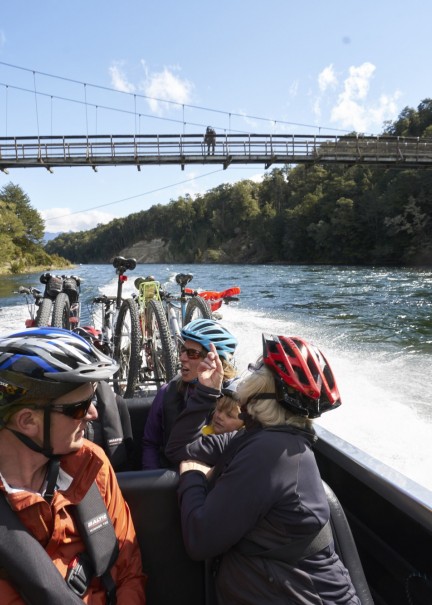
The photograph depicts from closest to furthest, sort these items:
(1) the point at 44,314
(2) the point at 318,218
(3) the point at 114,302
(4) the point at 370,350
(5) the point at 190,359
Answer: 1. (5) the point at 190,359
2. (1) the point at 44,314
3. (3) the point at 114,302
4. (4) the point at 370,350
5. (2) the point at 318,218

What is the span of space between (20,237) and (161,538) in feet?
223

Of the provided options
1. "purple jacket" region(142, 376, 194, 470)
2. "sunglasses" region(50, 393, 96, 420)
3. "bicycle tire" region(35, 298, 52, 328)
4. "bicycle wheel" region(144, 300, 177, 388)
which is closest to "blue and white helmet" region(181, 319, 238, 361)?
"purple jacket" region(142, 376, 194, 470)

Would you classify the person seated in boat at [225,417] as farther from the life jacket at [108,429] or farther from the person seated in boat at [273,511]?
the life jacket at [108,429]

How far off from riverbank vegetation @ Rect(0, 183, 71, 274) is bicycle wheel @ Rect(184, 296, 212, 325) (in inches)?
1810

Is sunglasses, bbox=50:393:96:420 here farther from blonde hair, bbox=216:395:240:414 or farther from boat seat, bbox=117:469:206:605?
blonde hair, bbox=216:395:240:414

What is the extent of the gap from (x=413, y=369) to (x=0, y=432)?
6442 mm

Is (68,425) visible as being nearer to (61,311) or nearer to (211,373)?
(211,373)

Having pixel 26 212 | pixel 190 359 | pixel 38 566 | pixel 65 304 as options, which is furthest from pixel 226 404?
pixel 26 212

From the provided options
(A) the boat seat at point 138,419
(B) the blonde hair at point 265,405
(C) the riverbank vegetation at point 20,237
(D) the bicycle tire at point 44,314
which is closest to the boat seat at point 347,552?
(B) the blonde hair at point 265,405

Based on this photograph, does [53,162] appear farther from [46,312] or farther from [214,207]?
[214,207]

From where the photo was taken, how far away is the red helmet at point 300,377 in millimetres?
1476

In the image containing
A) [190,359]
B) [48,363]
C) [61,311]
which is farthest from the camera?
[61,311]

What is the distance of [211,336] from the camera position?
255 centimetres

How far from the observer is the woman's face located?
76.7 inches
